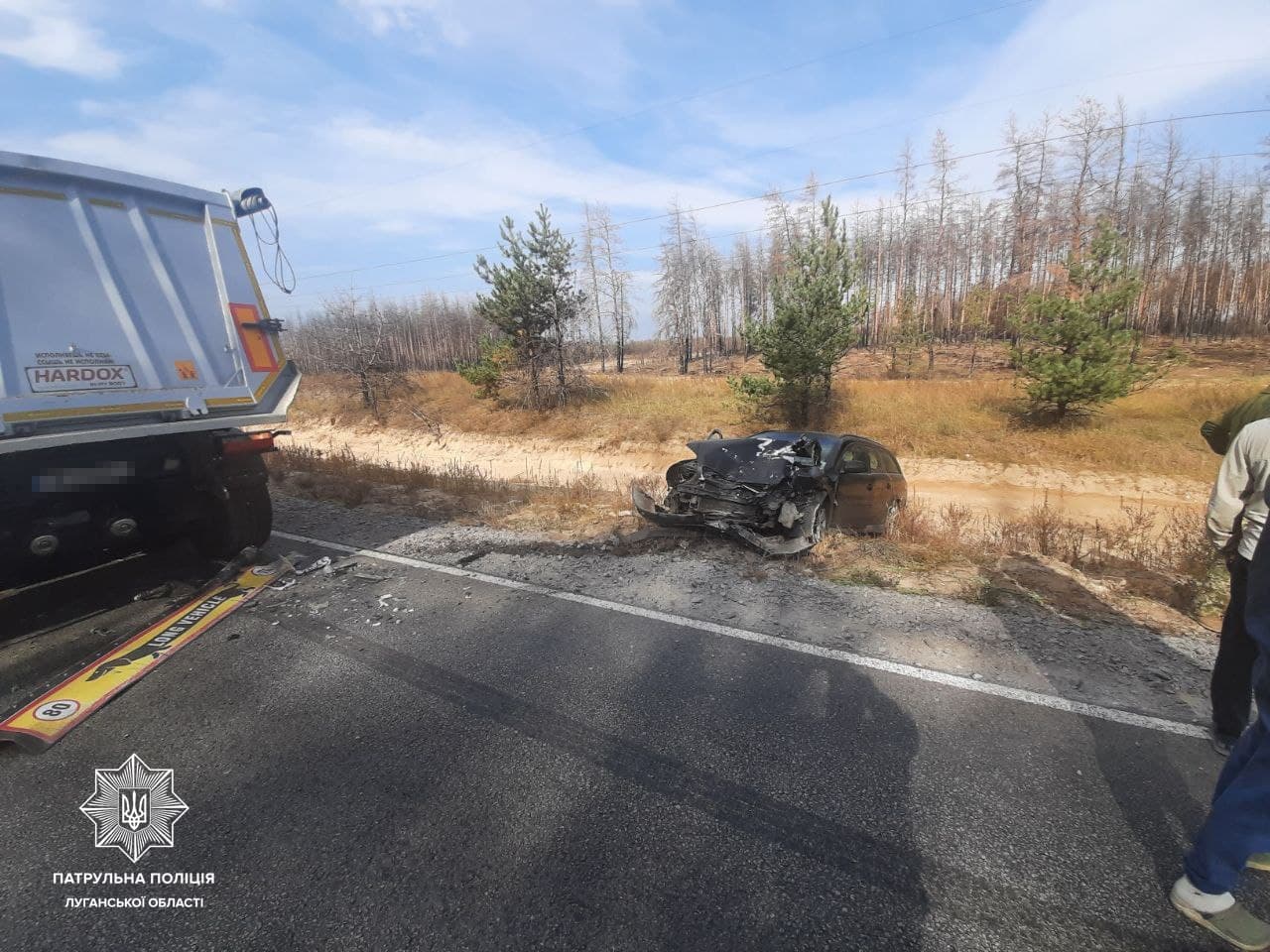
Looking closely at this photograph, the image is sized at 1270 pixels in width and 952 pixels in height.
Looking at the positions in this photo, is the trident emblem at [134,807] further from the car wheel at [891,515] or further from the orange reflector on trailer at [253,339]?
the car wheel at [891,515]

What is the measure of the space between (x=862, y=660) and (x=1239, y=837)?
5.71 ft

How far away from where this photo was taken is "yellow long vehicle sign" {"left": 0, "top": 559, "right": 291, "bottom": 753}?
2811 mm

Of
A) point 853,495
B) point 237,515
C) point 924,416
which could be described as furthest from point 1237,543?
point 924,416

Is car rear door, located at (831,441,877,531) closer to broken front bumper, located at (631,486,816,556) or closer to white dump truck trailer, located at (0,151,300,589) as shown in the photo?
broken front bumper, located at (631,486,816,556)

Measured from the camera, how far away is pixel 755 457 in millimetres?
6059

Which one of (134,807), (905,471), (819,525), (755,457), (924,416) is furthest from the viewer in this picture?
(924,416)

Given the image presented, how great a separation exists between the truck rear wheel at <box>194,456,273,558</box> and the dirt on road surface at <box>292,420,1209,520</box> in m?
6.19

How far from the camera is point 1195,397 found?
15.9 metres

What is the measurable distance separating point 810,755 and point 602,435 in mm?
17334

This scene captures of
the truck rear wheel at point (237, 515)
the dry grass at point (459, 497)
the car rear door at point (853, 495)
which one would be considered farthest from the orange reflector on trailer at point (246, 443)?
the car rear door at point (853, 495)

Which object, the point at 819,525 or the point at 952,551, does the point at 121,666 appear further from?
the point at 952,551

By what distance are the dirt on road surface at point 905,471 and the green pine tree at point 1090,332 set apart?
2284 mm

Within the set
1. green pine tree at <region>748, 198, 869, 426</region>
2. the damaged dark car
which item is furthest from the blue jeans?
green pine tree at <region>748, 198, 869, 426</region>

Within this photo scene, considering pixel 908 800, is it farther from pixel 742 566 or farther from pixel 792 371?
pixel 792 371
